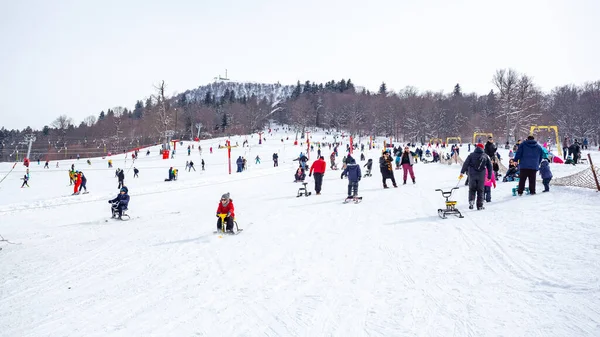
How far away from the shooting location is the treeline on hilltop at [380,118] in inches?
2283

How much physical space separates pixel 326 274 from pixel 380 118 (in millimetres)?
93879

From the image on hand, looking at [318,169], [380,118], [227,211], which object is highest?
[380,118]

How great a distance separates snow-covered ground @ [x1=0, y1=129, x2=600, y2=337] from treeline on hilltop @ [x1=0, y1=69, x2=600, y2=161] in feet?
165

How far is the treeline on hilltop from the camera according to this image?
5798 cm

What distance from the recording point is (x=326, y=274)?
5.62 metres

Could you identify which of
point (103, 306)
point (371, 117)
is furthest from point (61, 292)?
point (371, 117)

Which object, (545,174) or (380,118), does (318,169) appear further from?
(380,118)

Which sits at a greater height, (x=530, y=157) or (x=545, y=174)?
(x=530, y=157)

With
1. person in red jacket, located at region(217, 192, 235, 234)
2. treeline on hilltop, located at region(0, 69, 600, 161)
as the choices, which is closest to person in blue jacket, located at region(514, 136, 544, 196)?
person in red jacket, located at region(217, 192, 235, 234)

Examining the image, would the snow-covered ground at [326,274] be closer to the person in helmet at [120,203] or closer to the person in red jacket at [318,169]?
the person in helmet at [120,203]

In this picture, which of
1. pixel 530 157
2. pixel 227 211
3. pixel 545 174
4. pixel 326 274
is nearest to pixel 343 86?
pixel 545 174

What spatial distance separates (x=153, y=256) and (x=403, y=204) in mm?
7369

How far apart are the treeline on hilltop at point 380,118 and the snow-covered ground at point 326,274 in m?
50.2

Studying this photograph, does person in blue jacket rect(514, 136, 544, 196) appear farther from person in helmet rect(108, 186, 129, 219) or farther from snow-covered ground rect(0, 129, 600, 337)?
person in helmet rect(108, 186, 129, 219)
